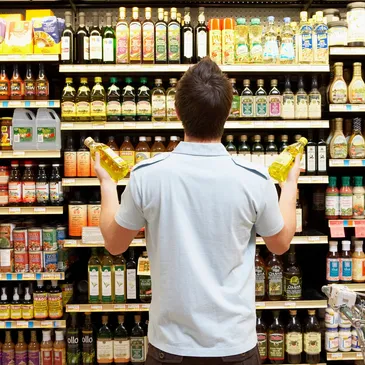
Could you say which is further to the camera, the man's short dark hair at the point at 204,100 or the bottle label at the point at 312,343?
the bottle label at the point at 312,343

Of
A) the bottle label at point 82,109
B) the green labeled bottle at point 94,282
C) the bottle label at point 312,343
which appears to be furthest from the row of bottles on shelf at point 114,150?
the bottle label at point 312,343

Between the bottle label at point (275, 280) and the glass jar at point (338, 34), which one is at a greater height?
the glass jar at point (338, 34)

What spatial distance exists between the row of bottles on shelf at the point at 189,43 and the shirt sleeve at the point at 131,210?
2.30 metres

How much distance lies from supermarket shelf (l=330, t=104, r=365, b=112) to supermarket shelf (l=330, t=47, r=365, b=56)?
1.12ft

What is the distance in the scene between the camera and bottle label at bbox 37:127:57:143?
372 centimetres

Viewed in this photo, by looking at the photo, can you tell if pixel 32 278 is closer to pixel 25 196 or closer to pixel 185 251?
pixel 25 196

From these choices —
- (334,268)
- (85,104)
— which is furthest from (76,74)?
(334,268)

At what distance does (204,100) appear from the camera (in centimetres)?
146

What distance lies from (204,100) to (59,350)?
9.15 feet

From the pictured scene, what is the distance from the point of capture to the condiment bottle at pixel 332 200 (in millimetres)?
3709

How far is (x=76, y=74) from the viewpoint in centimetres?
383

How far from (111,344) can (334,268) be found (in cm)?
160

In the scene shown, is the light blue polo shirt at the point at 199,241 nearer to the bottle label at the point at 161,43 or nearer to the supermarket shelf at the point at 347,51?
the bottle label at the point at 161,43

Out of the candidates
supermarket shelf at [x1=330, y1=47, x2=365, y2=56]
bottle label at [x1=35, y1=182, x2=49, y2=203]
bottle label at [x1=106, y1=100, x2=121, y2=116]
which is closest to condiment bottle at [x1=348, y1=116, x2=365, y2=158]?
supermarket shelf at [x1=330, y1=47, x2=365, y2=56]
